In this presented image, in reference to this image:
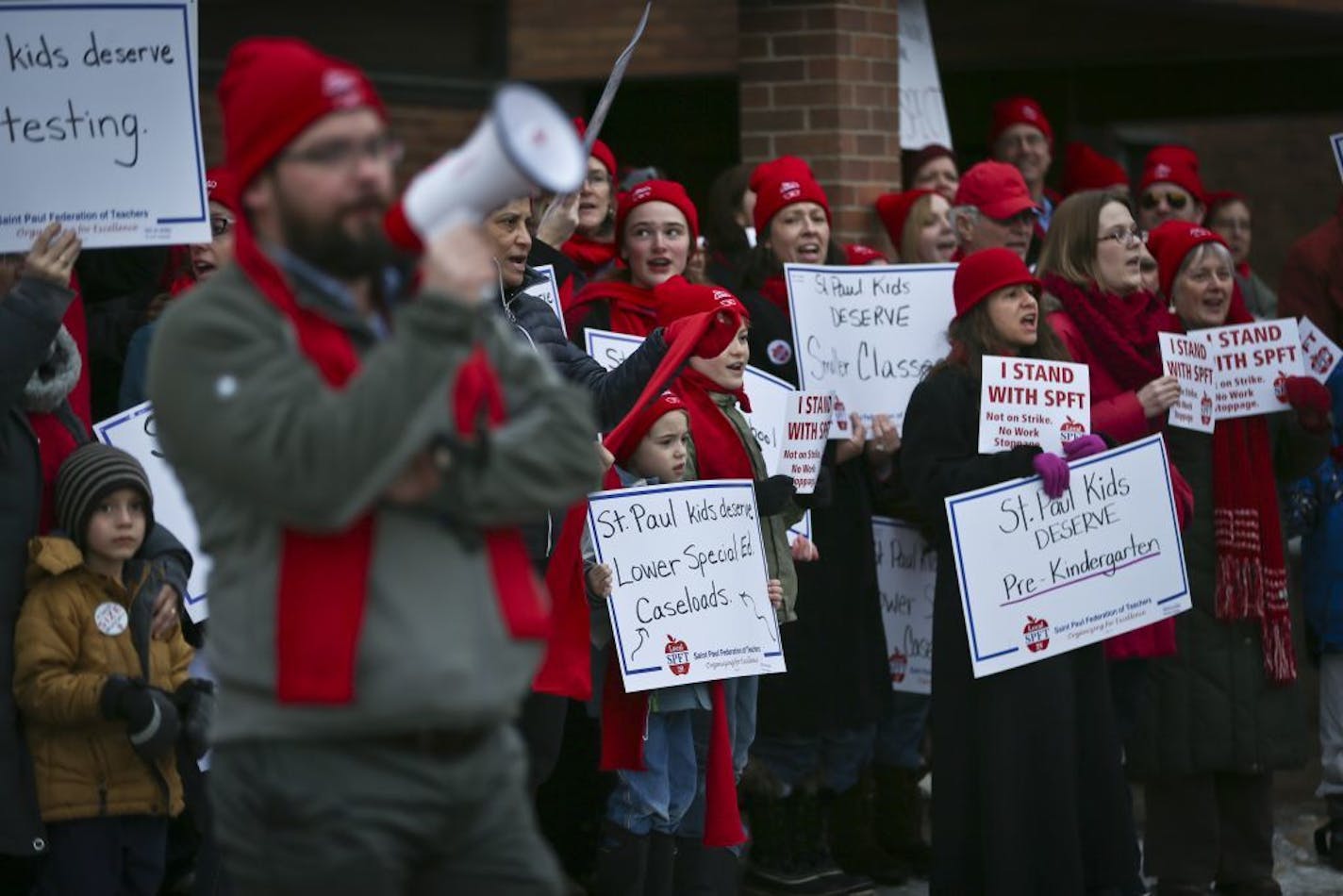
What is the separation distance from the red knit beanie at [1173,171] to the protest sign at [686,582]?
3.86 meters

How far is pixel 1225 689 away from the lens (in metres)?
6.98

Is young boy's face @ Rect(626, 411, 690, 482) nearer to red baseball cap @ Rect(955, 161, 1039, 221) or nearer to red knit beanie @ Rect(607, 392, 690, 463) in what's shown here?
red knit beanie @ Rect(607, 392, 690, 463)

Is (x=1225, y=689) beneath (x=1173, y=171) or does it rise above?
beneath

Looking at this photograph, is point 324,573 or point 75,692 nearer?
point 324,573

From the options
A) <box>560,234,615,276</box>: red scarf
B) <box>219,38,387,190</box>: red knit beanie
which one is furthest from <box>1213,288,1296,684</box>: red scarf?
<box>219,38,387,190</box>: red knit beanie

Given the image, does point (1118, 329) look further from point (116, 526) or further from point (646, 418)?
point (116, 526)

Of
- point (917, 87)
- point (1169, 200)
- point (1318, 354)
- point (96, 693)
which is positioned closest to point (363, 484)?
point (96, 693)

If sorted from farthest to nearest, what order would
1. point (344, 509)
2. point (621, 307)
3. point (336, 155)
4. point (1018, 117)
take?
point (1018, 117)
point (621, 307)
point (336, 155)
point (344, 509)

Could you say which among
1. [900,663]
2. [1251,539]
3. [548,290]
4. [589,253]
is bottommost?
[900,663]

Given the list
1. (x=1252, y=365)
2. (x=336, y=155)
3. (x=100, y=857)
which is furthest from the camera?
(x=1252, y=365)

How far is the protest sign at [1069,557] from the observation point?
20.5 feet

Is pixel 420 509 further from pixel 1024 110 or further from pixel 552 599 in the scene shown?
pixel 1024 110

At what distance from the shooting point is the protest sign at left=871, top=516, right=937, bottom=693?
754cm

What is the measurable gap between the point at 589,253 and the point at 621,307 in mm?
691
